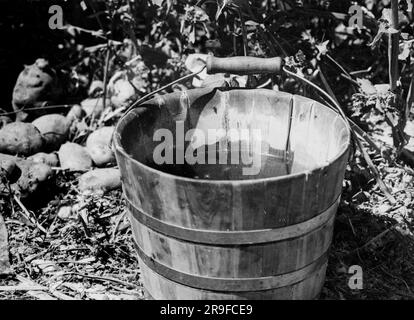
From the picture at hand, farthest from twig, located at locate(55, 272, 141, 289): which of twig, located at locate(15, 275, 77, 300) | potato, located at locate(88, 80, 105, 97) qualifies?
potato, located at locate(88, 80, 105, 97)

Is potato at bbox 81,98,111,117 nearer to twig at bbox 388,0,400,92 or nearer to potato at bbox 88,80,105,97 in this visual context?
potato at bbox 88,80,105,97

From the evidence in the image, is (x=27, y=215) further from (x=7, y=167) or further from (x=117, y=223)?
(x=117, y=223)

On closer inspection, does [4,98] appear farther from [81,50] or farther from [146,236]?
[146,236]

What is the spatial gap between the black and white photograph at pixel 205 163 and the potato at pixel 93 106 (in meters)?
0.02

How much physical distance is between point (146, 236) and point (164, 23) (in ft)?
7.60

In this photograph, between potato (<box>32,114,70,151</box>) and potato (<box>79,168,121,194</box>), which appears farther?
potato (<box>32,114,70,151</box>)

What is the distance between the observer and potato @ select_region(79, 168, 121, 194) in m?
3.61

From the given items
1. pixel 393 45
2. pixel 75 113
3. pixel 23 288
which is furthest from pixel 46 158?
pixel 393 45

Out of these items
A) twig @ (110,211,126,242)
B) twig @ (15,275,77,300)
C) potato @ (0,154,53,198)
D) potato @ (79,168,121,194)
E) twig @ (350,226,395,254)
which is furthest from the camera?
potato @ (79,168,121,194)

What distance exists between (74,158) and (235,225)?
6.76 ft

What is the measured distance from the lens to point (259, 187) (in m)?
2.01
